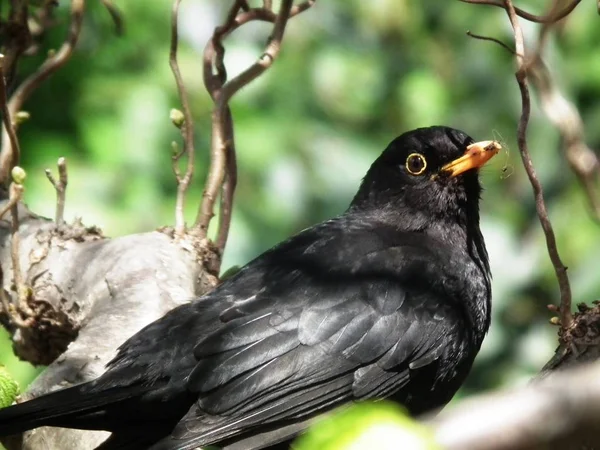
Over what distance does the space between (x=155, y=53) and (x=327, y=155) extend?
1329 mm

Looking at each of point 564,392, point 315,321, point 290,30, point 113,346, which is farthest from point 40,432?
point 290,30

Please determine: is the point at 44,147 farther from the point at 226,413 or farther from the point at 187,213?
the point at 226,413

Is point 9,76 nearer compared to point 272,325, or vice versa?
point 272,325

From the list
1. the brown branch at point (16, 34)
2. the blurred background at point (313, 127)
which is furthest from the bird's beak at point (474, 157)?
the brown branch at point (16, 34)

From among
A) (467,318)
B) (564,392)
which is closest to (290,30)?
(467,318)

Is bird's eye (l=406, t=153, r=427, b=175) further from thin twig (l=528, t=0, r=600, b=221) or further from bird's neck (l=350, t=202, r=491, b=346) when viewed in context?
thin twig (l=528, t=0, r=600, b=221)

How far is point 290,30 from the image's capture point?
580 cm

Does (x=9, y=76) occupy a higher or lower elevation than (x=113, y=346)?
higher

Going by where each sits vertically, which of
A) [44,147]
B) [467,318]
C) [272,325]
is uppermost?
[44,147]

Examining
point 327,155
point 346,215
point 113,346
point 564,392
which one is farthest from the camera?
point 327,155

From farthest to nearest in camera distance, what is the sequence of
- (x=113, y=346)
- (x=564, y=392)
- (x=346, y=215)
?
(x=346, y=215), (x=113, y=346), (x=564, y=392)

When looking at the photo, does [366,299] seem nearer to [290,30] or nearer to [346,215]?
[346,215]

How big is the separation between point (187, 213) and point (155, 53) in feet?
4.36

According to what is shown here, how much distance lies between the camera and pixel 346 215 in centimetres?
416
